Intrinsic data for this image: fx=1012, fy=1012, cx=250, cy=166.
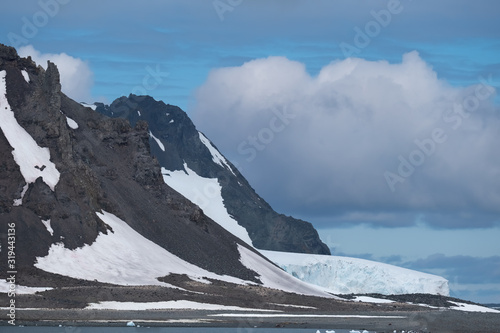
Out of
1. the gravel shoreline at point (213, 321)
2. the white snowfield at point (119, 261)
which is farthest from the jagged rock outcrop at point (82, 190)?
the gravel shoreline at point (213, 321)

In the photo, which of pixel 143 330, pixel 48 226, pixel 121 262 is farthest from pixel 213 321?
pixel 48 226

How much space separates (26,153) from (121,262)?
21.6 metres

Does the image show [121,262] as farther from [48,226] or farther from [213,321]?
[213,321]

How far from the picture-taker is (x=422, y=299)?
7219 inches

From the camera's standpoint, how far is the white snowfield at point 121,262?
13375 cm

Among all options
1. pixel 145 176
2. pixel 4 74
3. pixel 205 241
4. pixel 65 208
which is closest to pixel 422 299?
pixel 205 241

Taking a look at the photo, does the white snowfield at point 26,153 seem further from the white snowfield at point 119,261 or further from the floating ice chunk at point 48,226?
the white snowfield at point 119,261

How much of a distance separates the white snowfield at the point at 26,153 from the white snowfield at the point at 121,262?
11.1 metres

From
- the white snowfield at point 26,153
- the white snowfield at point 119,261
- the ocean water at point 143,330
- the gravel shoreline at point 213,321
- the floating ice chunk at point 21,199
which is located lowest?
the ocean water at point 143,330

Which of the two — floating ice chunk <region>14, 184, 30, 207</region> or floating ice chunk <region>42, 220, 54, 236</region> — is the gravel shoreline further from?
floating ice chunk <region>14, 184, 30, 207</region>

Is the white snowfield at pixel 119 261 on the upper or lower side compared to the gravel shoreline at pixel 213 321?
upper

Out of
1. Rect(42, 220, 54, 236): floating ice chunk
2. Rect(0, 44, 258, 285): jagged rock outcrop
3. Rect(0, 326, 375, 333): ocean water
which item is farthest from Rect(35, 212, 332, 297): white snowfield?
Rect(0, 326, 375, 333): ocean water

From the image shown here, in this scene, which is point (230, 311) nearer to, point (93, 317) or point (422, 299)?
point (93, 317)

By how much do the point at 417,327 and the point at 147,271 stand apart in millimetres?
55804
